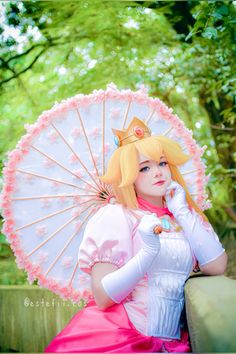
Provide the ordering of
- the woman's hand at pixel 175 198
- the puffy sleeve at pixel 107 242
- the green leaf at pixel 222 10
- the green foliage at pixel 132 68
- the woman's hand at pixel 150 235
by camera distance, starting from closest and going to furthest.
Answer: the woman's hand at pixel 150 235 → the puffy sleeve at pixel 107 242 → the woman's hand at pixel 175 198 → the green leaf at pixel 222 10 → the green foliage at pixel 132 68

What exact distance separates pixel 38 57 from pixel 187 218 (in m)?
1.83

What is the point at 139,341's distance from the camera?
5.62 feet

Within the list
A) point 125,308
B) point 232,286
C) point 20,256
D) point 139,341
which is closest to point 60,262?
point 20,256

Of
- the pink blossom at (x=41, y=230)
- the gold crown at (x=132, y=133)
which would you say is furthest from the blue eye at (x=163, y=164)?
the pink blossom at (x=41, y=230)

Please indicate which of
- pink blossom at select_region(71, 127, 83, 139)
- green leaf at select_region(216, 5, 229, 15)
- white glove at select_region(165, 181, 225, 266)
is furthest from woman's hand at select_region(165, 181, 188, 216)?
green leaf at select_region(216, 5, 229, 15)

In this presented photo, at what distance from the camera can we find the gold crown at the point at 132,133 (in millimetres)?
1937

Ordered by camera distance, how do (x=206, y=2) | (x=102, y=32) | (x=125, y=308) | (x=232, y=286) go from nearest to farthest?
(x=232, y=286), (x=125, y=308), (x=206, y=2), (x=102, y=32)

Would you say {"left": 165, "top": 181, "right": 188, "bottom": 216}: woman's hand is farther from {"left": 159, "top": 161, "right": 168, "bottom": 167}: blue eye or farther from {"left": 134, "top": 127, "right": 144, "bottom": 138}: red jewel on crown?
{"left": 134, "top": 127, "right": 144, "bottom": 138}: red jewel on crown

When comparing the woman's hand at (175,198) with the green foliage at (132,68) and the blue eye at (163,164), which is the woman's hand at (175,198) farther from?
the green foliage at (132,68)

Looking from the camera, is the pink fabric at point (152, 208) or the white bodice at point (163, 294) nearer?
the white bodice at point (163, 294)

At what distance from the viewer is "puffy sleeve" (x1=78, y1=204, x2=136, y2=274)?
1.79m

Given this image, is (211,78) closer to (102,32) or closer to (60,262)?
(102,32)

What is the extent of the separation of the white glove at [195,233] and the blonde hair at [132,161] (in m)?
0.09

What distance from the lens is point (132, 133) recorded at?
1.95 meters
